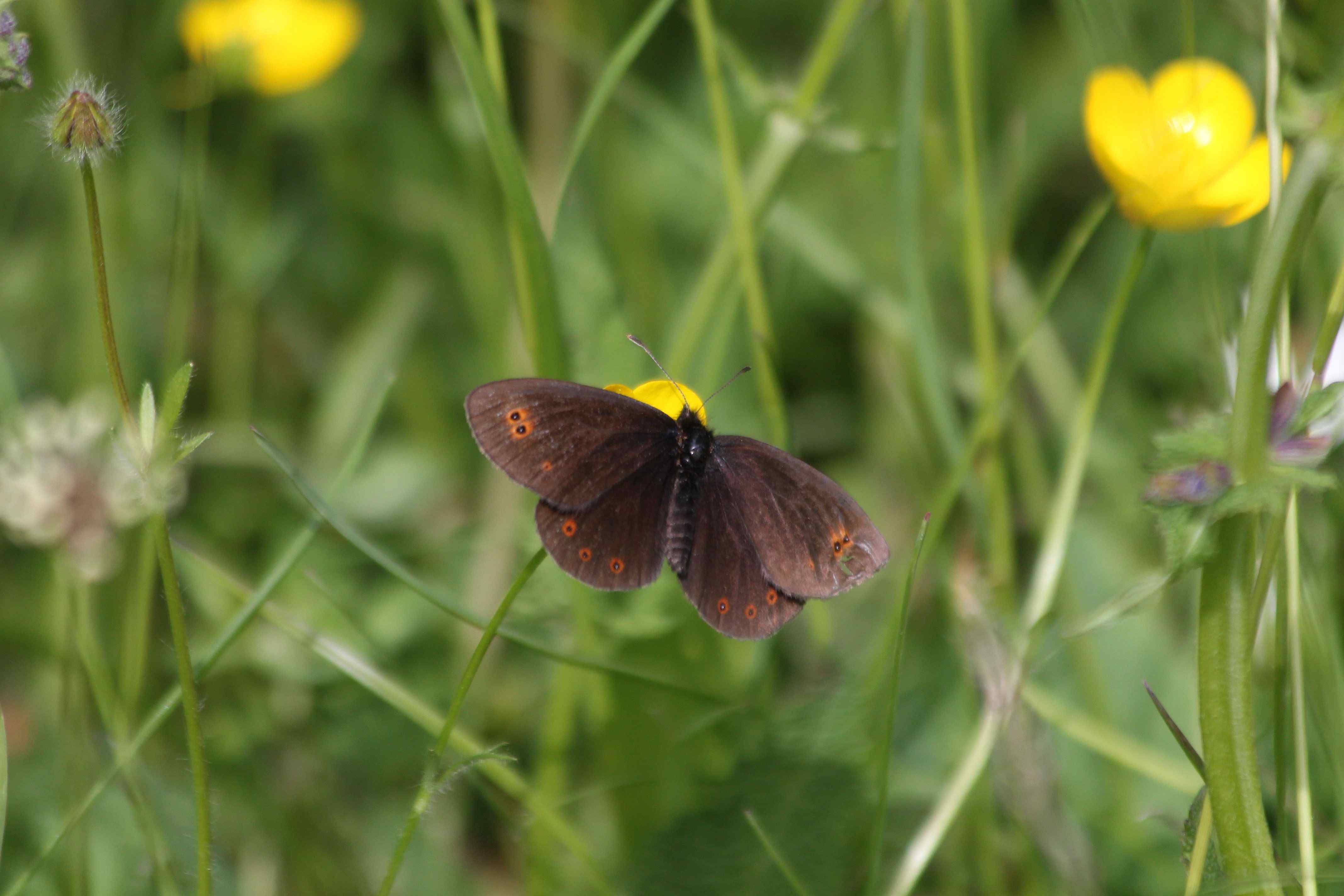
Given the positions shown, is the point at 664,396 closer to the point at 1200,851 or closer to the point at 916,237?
the point at 916,237

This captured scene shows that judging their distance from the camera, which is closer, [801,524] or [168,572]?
[168,572]

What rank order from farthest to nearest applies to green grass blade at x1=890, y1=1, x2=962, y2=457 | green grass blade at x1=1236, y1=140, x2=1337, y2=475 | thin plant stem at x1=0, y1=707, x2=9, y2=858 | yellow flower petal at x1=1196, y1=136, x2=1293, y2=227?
green grass blade at x1=890, y1=1, x2=962, y2=457, yellow flower petal at x1=1196, y1=136, x2=1293, y2=227, thin plant stem at x1=0, y1=707, x2=9, y2=858, green grass blade at x1=1236, y1=140, x2=1337, y2=475

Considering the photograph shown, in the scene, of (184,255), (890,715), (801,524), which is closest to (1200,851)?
(890,715)

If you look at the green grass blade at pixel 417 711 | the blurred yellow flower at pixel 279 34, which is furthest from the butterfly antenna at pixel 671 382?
the blurred yellow flower at pixel 279 34

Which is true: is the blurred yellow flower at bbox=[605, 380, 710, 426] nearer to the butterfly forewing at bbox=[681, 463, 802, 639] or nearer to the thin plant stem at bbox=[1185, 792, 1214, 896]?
the butterfly forewing at bbox=[681, 463, 802, 639]

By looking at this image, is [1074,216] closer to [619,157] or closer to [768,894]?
[619,157]

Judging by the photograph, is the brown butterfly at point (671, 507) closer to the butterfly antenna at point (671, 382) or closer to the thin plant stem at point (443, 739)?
the butterfly antenna at point (671, 382)

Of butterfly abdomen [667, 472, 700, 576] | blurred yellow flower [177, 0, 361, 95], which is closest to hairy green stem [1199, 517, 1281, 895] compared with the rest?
butterfly abdomen [667, 472, 700, 576]
